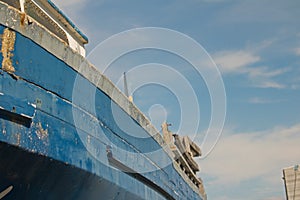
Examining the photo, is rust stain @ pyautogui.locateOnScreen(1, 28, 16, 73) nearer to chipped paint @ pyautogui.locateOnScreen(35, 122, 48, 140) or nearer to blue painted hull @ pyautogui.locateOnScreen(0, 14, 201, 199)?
blue painted hull @ pyautogui.locateOnScreen(0, 14, 201, 199)

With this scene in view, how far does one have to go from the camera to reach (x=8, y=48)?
14.1ft

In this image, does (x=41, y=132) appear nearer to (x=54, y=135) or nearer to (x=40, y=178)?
(x=54, y=135)

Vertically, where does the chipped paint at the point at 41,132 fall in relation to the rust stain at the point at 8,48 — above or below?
below

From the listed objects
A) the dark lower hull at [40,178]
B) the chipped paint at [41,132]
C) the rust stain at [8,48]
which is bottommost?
the dark lower hull at [40,178]

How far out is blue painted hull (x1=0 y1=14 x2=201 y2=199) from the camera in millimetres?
4145

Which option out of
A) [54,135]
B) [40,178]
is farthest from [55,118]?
[40,178]

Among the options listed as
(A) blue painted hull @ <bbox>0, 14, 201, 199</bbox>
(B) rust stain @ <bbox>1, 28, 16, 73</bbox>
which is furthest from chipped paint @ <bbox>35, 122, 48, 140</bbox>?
(B) rust stain @ <bbox>1, 28, 16, 73</bbox>

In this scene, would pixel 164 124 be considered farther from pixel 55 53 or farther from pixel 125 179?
pixel 55 53

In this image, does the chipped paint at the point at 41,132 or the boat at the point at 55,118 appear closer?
the boat at the point at 55,118

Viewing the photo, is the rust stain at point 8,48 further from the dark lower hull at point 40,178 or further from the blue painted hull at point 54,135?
the dark lower hull at point 40,178

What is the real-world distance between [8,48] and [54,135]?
1.15m

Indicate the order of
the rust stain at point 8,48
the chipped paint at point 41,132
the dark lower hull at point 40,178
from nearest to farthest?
the dark lower hull at point 40,178, the rust stain at point 8,48, the chipped paint at point 41,132

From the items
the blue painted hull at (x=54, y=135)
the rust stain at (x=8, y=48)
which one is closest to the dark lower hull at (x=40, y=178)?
the blue painted hull at (x=54, y=135)

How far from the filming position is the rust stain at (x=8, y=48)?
4.21 metres
